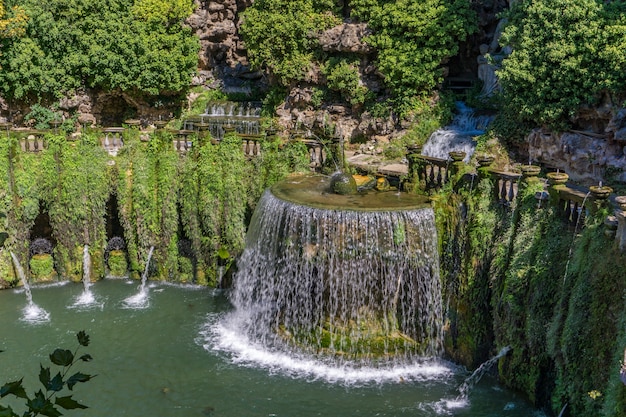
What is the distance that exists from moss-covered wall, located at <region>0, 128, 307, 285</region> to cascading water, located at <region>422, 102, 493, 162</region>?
4867 millimetres

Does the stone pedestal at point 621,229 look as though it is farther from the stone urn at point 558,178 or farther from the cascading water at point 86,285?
the cascading water at point 86,285

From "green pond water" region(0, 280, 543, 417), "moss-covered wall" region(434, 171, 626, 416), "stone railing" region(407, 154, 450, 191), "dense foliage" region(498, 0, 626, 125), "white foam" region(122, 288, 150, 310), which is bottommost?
"green pond water" region(0, 280, 543, 417)

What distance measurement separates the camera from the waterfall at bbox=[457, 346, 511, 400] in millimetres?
12188

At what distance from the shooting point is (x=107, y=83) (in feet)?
85.4

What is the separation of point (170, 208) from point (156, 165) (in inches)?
49.2

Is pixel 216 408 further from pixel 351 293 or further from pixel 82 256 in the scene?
pixel 82 256

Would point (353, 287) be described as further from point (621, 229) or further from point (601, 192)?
point (621, 229)

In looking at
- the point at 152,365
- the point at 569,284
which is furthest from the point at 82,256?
the point at 569,284

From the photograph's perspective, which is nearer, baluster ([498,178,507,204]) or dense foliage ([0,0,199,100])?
baluster ([498,178,507,204])

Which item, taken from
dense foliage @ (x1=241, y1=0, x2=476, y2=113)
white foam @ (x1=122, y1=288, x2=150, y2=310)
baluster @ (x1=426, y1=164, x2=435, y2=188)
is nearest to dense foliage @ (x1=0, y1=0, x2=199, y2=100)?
dense foliage @ (x1=241, y1=0, x2=476, y2=113)

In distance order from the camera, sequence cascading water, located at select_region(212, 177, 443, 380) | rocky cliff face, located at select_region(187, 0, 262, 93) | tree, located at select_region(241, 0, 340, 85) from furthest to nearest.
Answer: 1. rocky cliff face, located at select_region(187, 0, 262, 93)
2. tree, located at select_region(241, 0, 340, 85)
3. cascading water, located at select_region(212, 177, 443, 380)

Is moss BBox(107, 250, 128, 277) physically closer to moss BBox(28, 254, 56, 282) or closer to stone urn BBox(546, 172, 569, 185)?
moss BBox(28, 254, 56, 282)

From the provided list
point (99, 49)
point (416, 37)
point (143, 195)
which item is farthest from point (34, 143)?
point (416, 37)

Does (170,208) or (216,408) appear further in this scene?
(170,208)
